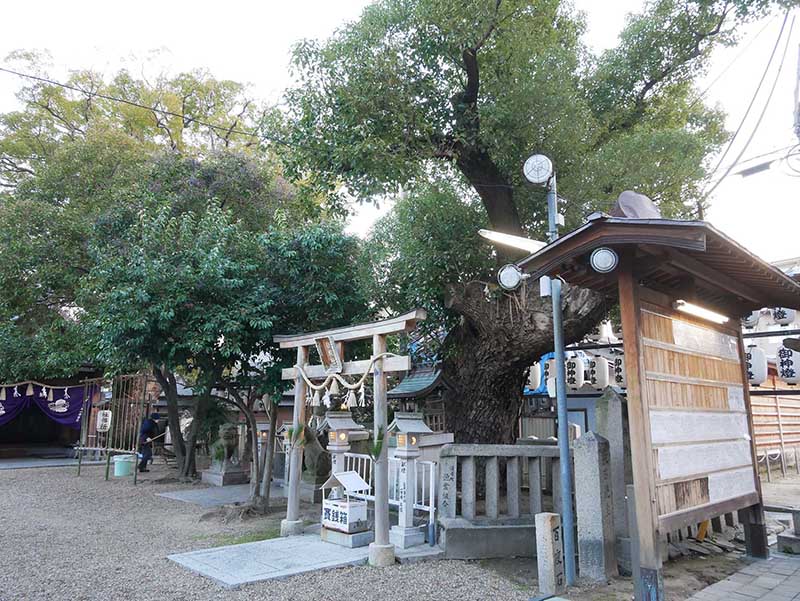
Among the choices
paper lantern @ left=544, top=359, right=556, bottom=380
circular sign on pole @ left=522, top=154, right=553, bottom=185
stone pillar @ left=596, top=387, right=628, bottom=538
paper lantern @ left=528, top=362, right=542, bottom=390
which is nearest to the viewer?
stone pillar @ left=596, top=387, right=628, bottom=538

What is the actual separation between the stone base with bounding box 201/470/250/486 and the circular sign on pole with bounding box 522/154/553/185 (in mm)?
11384

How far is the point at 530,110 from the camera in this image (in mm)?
9305

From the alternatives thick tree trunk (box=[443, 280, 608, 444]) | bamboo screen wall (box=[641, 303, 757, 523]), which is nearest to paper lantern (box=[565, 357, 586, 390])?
thick tree trunk (box=[443, 280, 608, 444])

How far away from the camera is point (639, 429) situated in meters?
5.06

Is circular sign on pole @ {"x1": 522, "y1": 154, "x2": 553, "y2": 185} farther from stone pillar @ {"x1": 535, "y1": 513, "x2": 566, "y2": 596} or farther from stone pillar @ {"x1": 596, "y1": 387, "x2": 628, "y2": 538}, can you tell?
stone pillar @ {"x1": 535, "y1": 513, "x2": 566, "y2": 596}

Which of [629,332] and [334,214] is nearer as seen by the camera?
[629,332]

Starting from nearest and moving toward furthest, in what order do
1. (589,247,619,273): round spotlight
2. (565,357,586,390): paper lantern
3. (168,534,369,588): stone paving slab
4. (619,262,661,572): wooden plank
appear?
1. (619,262,661,572): wooden plank
2. (589,247,619,273): round spotlight
3. (168,534,369,588): stone paving slab
4. (565,357,586,390): paper lantern

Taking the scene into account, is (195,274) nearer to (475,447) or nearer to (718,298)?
(475,447)

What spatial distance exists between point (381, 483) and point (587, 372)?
6.47 metres

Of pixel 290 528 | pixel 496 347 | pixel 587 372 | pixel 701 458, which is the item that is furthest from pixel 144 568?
pixel 587 372

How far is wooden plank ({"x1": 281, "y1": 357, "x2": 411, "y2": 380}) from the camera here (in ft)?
24.4

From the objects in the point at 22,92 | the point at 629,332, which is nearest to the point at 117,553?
the point at 629,332

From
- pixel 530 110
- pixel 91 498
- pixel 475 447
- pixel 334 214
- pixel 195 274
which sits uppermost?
pixel 530 110

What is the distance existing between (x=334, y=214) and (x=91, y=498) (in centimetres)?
861
